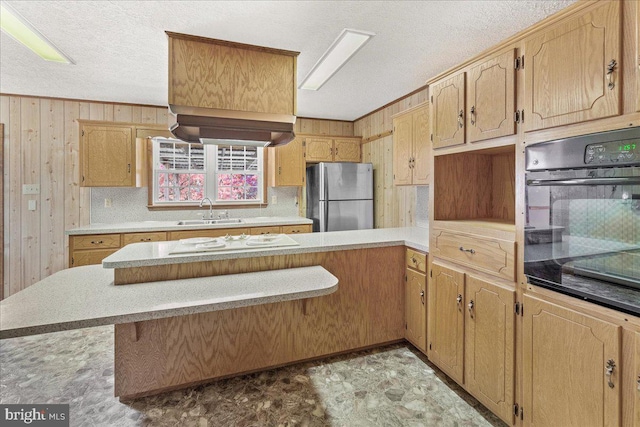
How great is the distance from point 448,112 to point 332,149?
272cm

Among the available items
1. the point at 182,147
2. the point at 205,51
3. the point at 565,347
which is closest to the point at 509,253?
the point at 565,347

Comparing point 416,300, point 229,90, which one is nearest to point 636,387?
point 416,300

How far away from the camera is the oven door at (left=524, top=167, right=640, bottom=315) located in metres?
1.14

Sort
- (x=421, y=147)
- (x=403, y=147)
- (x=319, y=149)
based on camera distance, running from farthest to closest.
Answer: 1. (x=319, y=149)
2. (x=403, y=147)
3. (x=421, y=147)

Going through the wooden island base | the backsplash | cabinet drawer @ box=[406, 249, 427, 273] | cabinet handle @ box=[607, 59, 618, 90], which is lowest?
the wooden island base

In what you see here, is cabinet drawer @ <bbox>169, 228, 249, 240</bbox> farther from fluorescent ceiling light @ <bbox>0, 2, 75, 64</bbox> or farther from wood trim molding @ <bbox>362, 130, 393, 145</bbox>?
wood trim molding @ <bbox>362, 130, 393, 145</bbox>

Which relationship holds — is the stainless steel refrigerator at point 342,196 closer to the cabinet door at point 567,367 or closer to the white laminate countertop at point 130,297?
the white laminate countertop at point 130,297

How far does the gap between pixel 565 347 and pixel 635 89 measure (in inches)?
42.3

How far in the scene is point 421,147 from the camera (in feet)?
9.18

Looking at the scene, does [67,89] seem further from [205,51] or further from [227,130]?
[227,130]

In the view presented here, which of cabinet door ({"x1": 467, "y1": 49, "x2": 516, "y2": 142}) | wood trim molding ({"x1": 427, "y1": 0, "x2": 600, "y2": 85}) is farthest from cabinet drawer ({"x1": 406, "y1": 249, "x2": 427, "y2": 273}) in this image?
wood trim molding ({"x1": 427, "y1": 0, "x2": 600, "y2": 85})

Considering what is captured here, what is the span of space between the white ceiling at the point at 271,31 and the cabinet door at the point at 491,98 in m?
0.52

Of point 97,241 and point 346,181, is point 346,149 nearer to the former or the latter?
point 346,181

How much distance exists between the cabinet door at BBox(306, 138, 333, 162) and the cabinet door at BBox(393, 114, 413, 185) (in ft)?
5.20
